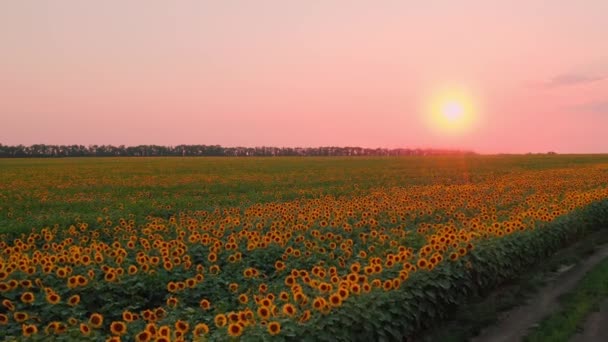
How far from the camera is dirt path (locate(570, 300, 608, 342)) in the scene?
7141 mm

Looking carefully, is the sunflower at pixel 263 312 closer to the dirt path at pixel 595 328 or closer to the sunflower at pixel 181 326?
the sunflower at pixel 181 326

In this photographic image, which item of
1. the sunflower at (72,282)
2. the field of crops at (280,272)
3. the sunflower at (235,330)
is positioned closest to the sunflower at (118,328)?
the field of crops at (280,272)

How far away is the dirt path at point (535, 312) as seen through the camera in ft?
24.4

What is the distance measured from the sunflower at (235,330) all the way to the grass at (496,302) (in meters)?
3.20

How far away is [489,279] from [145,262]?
5.98 meters

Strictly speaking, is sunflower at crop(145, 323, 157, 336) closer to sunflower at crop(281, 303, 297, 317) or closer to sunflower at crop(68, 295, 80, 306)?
sunflower at crop(281, 303, 297, 317)

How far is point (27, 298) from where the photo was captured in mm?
7062

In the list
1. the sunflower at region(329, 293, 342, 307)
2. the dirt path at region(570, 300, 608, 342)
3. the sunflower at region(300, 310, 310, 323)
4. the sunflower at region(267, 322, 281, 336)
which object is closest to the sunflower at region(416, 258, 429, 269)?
the sunflower at region(329, 293, 342, 307)

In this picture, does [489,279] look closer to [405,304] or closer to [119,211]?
[405,304]

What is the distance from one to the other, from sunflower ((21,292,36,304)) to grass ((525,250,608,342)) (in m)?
7.06

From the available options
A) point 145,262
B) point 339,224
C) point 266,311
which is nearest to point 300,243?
point 339,224

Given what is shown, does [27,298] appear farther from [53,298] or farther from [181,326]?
[181,326]

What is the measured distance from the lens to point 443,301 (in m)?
7.51

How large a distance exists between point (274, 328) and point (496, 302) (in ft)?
17.2
